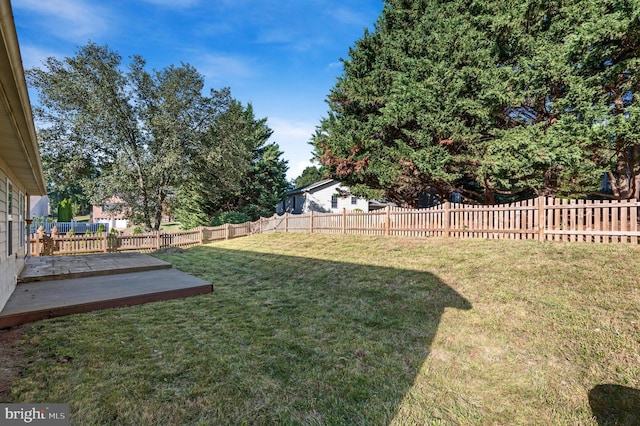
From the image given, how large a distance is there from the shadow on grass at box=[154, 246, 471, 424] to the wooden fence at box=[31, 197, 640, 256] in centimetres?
402

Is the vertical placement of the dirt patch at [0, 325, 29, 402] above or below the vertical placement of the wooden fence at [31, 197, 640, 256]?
below

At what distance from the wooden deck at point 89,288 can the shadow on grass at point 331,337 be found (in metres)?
1.09

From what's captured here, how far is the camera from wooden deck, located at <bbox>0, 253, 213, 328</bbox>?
14.0 feet

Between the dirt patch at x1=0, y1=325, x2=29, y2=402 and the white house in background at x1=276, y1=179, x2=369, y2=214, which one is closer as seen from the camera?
the dirt patch at x1=0, y1=325, x2=29, y2=402

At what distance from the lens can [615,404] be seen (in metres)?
2.44

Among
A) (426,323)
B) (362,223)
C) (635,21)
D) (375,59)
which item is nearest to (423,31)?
(375,59)

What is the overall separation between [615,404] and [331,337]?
8.90 ft

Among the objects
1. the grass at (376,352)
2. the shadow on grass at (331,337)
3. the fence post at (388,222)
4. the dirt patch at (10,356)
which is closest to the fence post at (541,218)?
the grass at (376,352)

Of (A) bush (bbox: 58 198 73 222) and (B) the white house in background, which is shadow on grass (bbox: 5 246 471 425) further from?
(A) bush (bbox: 58 198 73 222)

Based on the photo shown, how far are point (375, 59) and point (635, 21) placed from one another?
10.6m

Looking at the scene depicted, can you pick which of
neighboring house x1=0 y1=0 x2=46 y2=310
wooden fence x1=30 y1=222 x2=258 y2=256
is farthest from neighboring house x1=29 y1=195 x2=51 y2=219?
neighboring house x1=0 y1=0 x2=46 y2=310

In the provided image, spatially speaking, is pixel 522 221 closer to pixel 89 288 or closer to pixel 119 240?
pixel 89 288

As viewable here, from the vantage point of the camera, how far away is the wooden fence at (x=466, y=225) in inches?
268

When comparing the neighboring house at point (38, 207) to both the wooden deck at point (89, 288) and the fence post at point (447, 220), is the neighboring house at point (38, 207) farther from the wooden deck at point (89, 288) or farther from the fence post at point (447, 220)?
the fence post at point (447, 220)
